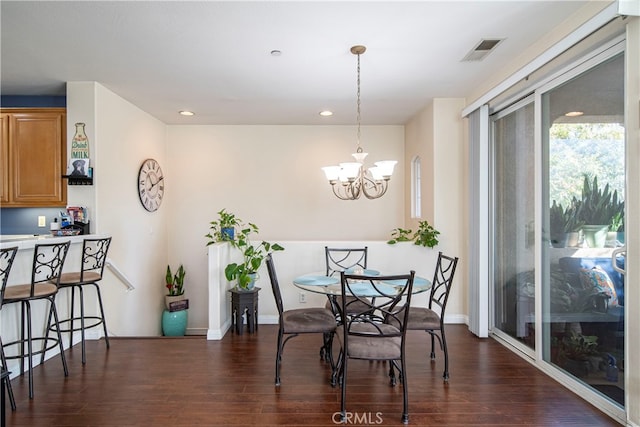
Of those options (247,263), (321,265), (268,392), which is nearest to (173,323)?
(247,263)

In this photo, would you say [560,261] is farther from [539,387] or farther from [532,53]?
[532,53]

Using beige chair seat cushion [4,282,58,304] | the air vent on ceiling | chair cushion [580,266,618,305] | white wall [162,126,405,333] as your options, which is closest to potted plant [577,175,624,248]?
chair cushion [580,266,618,305]

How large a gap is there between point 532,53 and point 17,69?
15.2 feet

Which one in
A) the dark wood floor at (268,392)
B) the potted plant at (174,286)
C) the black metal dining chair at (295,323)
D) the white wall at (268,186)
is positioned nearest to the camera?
the dark wood floor at (268,392)

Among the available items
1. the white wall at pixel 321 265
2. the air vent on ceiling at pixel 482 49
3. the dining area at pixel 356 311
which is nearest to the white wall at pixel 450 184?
the white wall at pixel 321 265

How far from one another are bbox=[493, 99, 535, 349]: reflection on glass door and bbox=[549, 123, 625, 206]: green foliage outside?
34 cm

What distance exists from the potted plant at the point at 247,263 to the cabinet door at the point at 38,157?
1916 mm

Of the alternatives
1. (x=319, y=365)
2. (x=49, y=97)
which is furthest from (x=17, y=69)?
(x=319, y=365)

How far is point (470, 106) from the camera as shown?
159 inches

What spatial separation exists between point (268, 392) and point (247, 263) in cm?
177

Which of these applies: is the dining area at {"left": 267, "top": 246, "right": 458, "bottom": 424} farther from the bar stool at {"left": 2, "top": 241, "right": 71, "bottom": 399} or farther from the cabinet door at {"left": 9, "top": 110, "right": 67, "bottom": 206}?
the cabinet door at {"left": 9, "top": 110, "right": 67, "bottom": 206}

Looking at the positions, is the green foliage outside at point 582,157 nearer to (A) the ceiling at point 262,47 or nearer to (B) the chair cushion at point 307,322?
(A) the ceiling at point 262,47

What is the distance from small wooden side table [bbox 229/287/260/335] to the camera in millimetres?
4156

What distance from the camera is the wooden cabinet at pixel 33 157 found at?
156 inches
